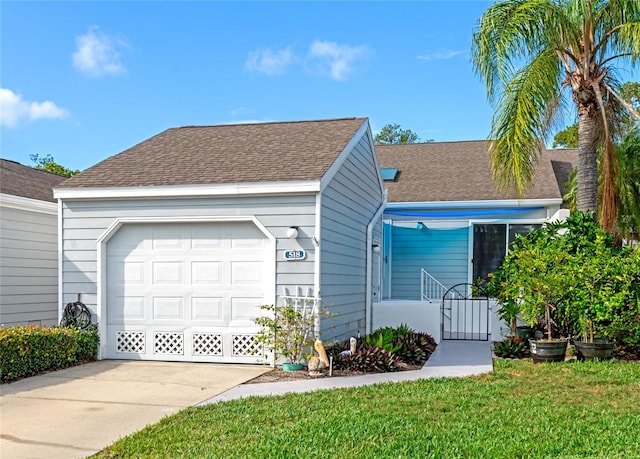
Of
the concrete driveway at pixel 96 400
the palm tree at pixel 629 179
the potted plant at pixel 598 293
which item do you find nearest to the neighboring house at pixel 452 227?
the palm tree at pixel 629 179

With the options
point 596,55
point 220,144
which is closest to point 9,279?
point 220,144

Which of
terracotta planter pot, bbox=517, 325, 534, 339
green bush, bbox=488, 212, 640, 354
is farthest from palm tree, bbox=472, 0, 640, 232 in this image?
terracotta planter pot, bbox=517, 325, 534, 339

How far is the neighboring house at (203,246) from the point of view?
29.3ft

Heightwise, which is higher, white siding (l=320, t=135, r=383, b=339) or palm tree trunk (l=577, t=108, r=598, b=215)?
palm tree trunk (l=577, t=108, r=598, b=215)

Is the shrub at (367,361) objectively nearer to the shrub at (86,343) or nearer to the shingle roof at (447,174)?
the shrub at (86,343)

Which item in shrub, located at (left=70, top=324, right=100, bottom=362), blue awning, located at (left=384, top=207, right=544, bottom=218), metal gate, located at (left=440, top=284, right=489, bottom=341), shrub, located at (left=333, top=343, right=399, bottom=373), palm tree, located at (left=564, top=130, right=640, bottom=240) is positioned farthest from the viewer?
blue awning, located at (left=384, top=207, right=544, bottom=218)

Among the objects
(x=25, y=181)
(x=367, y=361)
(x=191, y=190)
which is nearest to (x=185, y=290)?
(x=191, y=190)

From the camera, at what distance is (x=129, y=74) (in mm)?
16797

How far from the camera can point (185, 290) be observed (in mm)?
9430

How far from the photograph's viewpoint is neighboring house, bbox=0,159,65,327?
417 inches

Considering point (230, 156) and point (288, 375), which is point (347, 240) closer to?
point (230, 156)

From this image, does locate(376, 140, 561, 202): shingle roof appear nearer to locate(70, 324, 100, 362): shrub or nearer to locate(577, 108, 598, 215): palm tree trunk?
locate(577, 108, 598, 215): palm tree trunk

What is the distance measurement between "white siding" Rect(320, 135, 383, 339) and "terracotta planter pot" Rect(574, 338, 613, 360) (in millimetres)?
3911

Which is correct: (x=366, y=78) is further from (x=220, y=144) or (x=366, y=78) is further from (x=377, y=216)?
(x=220, y=144)
